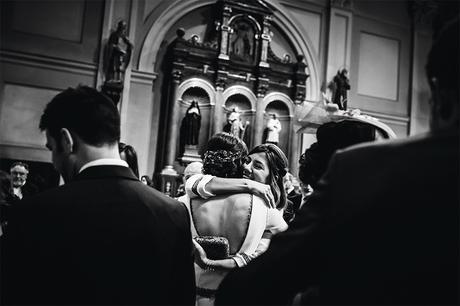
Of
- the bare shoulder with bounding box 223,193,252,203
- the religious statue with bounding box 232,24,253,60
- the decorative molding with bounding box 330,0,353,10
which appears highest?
the decorative molding with bounding box 330,0,353,10

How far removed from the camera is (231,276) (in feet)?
3.73

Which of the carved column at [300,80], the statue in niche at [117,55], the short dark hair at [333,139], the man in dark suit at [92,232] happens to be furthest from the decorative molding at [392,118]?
the man in dark suit at [92,232]

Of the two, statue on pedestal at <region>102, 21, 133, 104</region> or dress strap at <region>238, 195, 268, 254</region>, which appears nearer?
dress strap at <region>238, 195, 268, 254</region>

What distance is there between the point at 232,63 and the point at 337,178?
30.8 ft

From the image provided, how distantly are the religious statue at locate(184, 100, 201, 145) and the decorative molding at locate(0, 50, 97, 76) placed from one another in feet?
7.05

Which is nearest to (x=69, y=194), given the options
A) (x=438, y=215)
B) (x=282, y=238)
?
(x=282, y=238)

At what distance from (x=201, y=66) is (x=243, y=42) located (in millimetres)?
1274

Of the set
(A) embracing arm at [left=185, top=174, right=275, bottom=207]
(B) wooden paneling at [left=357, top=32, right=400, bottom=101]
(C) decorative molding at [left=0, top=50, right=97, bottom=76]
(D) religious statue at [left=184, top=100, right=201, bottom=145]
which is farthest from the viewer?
(B) wooden paneling at [left=357, top=32, right=400, bottom=101]

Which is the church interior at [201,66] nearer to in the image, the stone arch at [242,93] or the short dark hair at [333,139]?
the stone arch at [242,93]

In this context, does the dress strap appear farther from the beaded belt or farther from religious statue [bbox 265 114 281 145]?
religious statue [bbox 265 114 281 145]

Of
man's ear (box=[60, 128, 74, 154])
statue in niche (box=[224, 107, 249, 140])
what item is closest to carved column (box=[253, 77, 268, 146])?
statue in niche (box=[224, 107, 249, 140])

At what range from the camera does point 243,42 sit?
10.5 meters

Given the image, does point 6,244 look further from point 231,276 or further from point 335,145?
point 335,145

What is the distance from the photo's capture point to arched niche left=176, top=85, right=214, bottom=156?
1002 centimetres
